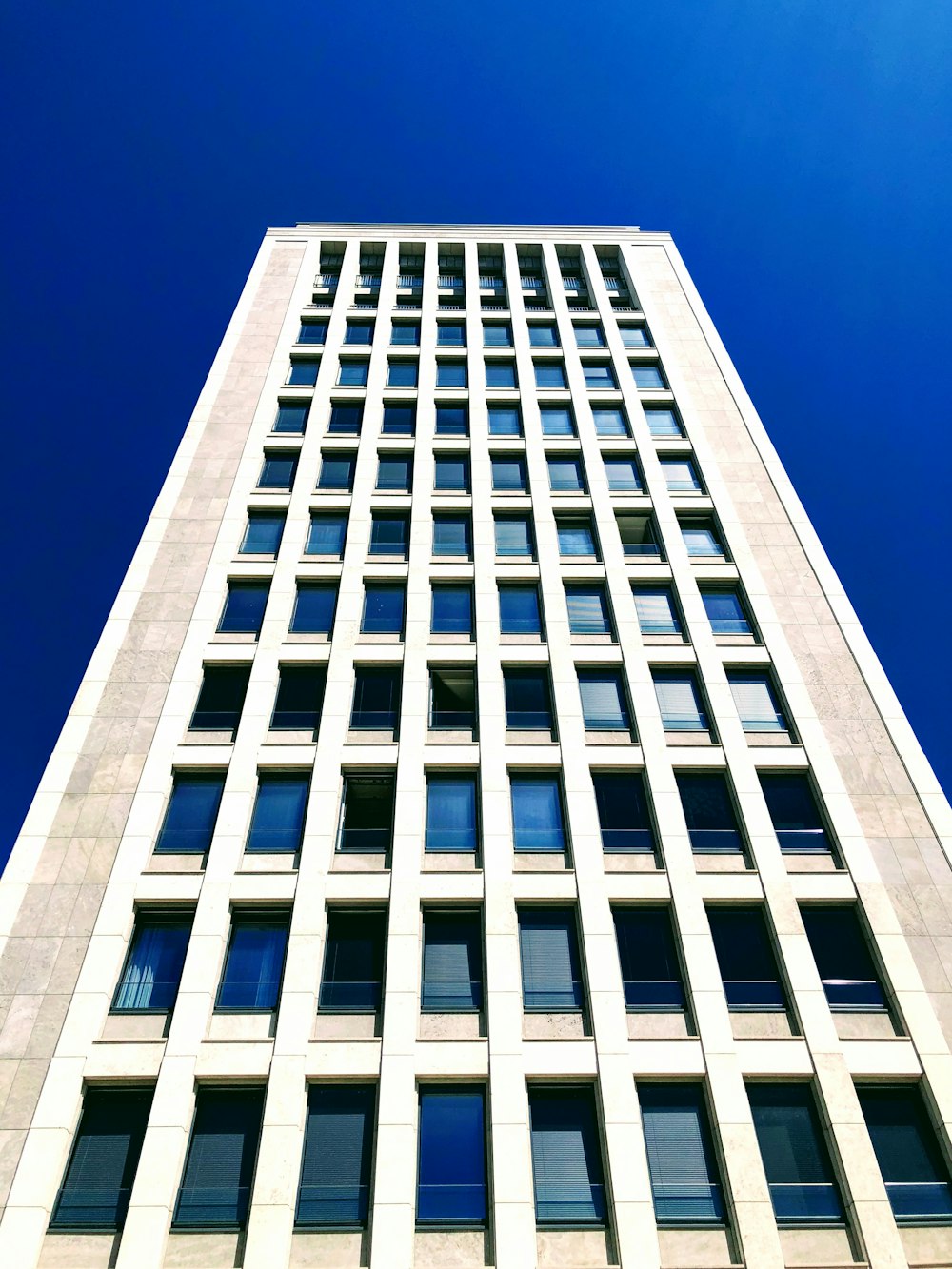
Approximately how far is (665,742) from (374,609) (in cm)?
897

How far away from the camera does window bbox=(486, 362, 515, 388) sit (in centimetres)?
3506

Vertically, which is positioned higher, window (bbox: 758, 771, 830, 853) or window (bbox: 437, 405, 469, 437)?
window (bbox: 437, 405, 469, 437)

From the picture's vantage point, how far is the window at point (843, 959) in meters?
18.5

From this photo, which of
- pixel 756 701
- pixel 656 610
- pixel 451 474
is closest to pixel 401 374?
pixel 451 474

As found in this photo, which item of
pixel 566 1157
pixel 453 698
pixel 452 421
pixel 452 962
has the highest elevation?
pixel 452 421

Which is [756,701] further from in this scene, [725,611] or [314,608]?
[314,608]

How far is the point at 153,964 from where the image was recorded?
18.9 m

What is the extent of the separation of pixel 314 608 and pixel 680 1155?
1622 cm

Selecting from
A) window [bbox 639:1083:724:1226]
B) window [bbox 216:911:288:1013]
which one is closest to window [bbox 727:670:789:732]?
window [bbox 639:1083:724:1226]

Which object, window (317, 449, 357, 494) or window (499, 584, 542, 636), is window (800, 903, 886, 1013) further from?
window (317, 449, 357, 494)

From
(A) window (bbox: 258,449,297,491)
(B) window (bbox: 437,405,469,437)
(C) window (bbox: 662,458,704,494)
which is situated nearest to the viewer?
(A) window (bbox: 258,449,297,491)

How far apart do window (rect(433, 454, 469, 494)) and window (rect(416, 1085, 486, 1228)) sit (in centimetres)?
1846

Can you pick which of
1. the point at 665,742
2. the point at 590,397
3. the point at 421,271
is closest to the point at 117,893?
the point at 665,742

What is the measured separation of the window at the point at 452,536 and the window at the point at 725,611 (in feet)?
23.6
